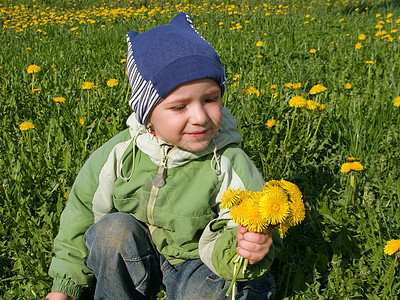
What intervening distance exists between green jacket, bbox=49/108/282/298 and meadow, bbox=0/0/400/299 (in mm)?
155

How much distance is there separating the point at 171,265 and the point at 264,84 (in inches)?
73.4

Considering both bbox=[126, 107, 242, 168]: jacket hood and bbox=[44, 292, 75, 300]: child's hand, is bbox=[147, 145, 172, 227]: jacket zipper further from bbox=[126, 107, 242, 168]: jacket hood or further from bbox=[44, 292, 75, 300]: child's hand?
bbox=[44, 292, 75, 300]: child's hand

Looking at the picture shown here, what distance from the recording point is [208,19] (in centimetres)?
641

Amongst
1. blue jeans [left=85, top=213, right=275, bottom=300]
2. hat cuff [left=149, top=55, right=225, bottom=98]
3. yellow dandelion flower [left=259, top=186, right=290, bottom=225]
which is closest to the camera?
yellow dandelion flower [left=259, top=186, right=290, bottom=225]

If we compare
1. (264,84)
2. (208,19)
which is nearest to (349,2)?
(208,19)

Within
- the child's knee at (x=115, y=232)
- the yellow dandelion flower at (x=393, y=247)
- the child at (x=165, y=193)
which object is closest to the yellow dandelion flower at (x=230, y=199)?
the child at (x=165, y=193)

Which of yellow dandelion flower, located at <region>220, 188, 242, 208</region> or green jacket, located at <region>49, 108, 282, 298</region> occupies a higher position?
yellow dandelion flower, located at <region>220, 188, 242, 208</region>

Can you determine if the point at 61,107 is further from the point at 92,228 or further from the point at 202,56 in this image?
the point at 202,56

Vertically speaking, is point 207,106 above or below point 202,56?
below

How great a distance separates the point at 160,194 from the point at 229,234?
309 millimetres

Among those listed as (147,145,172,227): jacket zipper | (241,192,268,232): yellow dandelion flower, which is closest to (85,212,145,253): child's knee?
(147,145,172,227): jacket zipper

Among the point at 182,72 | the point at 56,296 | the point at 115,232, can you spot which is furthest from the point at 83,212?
the point at 182,72

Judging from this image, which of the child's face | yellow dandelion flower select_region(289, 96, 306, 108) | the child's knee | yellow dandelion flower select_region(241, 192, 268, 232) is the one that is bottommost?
the child's knee

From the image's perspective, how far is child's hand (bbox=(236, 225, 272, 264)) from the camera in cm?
122
